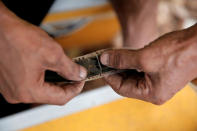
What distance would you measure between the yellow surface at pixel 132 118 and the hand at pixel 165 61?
4.5 inches

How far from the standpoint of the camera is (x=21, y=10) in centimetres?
82

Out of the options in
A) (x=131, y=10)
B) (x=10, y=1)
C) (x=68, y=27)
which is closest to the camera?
(x=10, y=1)

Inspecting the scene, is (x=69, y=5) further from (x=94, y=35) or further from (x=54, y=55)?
(x=54, y=55)

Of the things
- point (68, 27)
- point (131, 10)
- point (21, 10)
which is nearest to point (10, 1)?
point (21, 10)

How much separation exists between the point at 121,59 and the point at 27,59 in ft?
0.60

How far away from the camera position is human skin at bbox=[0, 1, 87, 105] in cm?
50

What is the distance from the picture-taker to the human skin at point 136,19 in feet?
3.39

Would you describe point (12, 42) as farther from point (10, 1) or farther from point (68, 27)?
point (68, 27)

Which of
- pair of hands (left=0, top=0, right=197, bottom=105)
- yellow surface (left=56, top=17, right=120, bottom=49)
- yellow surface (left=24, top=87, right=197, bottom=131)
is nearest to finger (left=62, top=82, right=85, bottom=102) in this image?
pair of hands (left=0, top=0, right=197, bottom=105)

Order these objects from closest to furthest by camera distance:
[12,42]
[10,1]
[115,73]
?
[12,42] < [115,73] < [10,1]

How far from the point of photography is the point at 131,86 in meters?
0.59

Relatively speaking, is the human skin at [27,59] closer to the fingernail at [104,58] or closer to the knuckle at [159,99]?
the fingernail at [104,58]

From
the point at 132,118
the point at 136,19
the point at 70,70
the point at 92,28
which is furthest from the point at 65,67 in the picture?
the point at 92,28

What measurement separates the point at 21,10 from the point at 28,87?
1.23 ft
